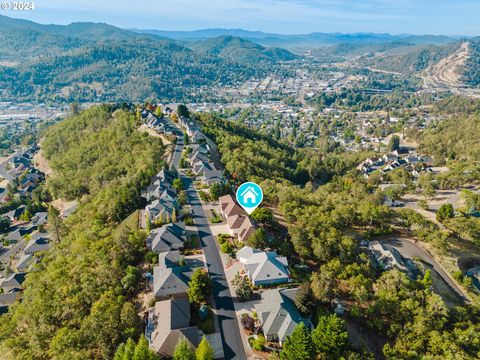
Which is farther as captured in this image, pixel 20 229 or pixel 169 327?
pixel 20 229

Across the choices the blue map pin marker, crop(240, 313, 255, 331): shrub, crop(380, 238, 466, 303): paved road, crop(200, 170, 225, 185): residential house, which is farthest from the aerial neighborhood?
crop(380, 238, 466, 303): paved road

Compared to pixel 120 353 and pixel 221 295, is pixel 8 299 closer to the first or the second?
pixel 120 353

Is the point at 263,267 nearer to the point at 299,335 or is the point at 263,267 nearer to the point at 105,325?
the point at 299,335

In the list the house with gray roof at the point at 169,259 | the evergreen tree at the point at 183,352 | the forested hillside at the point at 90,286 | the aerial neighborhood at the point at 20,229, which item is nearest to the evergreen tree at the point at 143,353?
the evergreen tree at the point at 183,352

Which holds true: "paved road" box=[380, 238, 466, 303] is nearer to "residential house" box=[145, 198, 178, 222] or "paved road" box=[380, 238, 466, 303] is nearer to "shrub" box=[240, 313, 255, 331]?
"shrub" box=[240, 313, 255, 331]

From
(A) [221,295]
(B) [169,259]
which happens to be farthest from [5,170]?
(A) [221,295]

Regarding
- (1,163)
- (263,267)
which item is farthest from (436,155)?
(1,163)

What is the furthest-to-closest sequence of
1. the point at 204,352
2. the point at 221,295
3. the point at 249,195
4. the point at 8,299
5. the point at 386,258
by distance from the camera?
the point at 8,299 → the point at 249,195 → the point at 386,258 → the point at 221,295 → the point at 204,352
